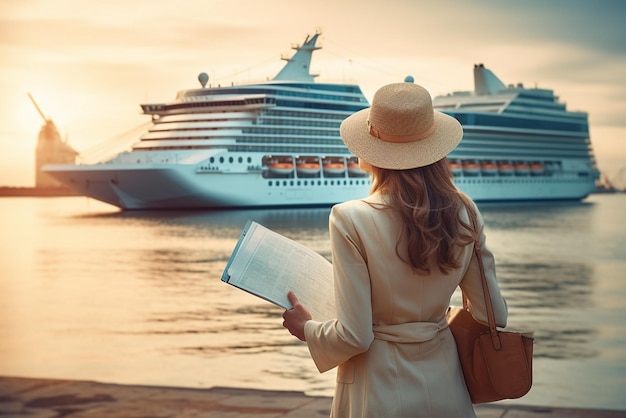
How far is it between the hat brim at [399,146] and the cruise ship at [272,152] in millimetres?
42694

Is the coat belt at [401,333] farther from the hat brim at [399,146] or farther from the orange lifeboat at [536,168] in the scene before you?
the orange lifeboat at [536,168]

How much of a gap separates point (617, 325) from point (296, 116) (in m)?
41.6

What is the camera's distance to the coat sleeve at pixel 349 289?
1524 millimetres

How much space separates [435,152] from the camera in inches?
62.2

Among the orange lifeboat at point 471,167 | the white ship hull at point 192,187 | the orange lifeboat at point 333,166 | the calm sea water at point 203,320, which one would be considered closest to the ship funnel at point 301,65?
the orange lifeboat at point 333,166

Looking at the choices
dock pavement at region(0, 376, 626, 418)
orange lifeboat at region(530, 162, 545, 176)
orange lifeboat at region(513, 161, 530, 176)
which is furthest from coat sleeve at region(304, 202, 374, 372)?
orange lifeboat at region(530, 162, 545, 176)

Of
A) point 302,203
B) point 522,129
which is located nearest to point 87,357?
point 302,203

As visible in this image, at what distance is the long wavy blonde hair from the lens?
154cm

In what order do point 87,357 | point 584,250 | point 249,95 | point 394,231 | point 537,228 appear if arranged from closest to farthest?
point 394,231 < point 87,357 < point 584,250 < point 537,228 < point 249,95

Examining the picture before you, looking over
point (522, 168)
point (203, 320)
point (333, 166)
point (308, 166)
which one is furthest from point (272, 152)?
point (203, 320)

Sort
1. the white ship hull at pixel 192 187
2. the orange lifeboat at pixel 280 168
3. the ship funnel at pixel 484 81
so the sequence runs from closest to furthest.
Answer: the white ship hull at pixel 192 187
the orange lifeboat at pixel 280 168
the ship funnel at pixel 484 81

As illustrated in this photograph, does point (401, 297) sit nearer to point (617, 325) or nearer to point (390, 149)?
point (390, 149)

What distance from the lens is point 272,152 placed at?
49.9 metres

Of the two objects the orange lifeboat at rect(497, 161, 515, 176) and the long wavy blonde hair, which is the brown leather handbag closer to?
the long wavy blonde hair
